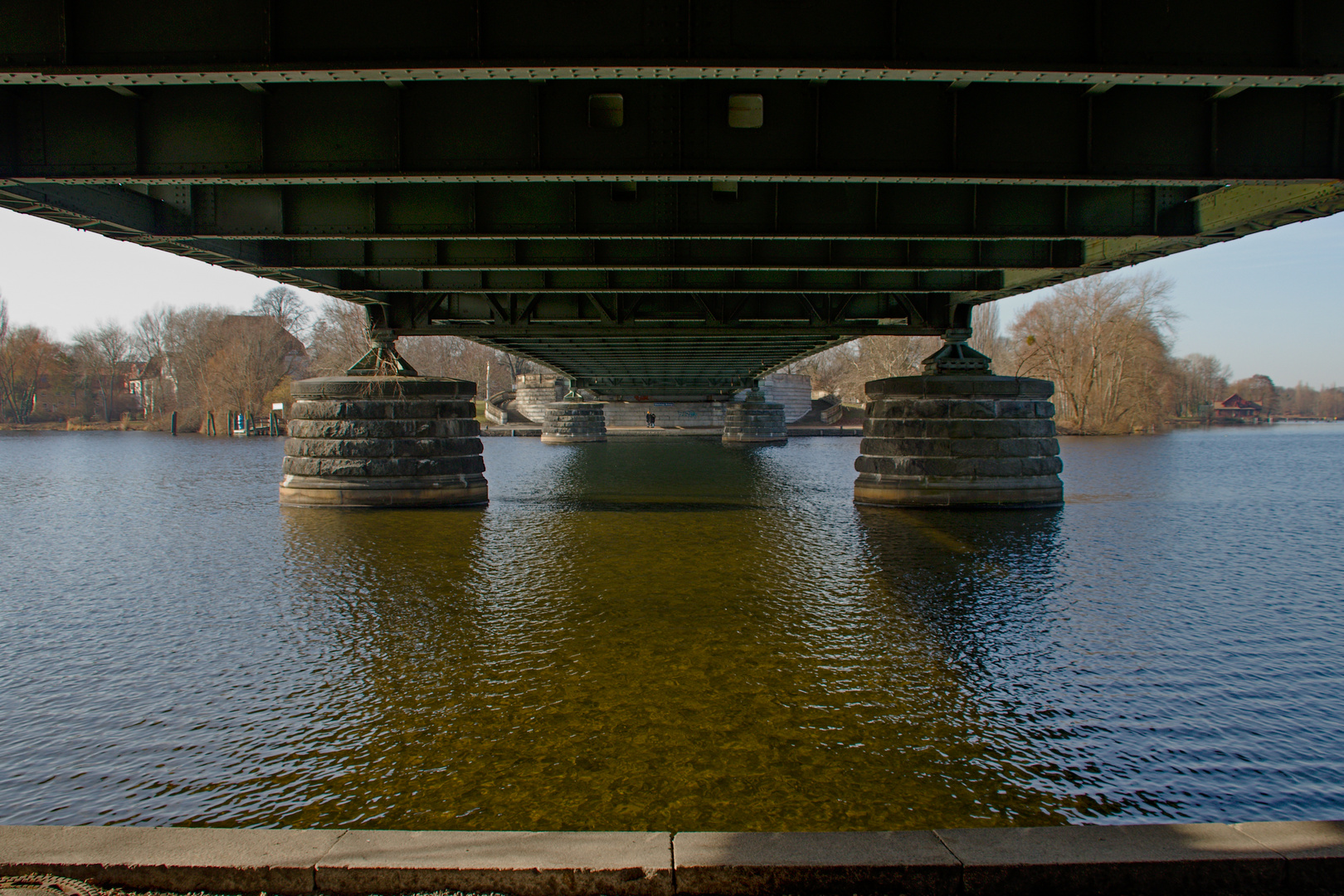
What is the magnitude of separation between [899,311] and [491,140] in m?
15.3

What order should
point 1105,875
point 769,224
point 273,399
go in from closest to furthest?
1. point 1105,875
2. point 769,224
3. point 273,399

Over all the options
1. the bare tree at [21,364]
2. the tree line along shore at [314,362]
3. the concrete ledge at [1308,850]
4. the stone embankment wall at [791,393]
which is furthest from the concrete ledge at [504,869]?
the bare tree at [21,364]

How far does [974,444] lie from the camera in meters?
19.5

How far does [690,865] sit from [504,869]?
90 centimetres

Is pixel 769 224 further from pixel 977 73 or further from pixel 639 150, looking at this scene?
pixel 977 73

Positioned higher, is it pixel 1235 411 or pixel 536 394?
pixel 536 394

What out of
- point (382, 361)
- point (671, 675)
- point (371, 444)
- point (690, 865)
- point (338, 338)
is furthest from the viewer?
point (338, 338)

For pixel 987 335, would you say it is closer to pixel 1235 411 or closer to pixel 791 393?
pixel 791 393

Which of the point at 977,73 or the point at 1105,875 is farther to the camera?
the point at 977,73

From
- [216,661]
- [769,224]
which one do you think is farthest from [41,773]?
[769,224]

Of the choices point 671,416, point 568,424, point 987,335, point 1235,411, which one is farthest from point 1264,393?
point 568,424

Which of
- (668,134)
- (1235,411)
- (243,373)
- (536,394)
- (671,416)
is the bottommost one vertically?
(671,416)

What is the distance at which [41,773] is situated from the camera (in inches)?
210

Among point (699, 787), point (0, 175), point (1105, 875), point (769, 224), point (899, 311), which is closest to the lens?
point (1105, 875)
